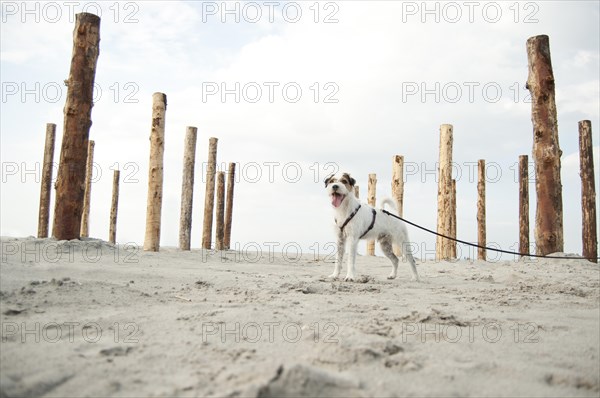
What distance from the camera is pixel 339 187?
6.48 meters

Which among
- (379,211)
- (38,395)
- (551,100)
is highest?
(551,100)

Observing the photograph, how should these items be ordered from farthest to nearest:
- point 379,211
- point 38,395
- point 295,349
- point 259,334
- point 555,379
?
point 379,211, point 259,334, point 295,349, point 555,379, point 38,395

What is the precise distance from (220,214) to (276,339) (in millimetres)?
15299

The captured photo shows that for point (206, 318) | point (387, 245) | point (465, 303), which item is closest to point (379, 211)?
point (387, 245)

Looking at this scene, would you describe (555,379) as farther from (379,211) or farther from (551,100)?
(551,100)

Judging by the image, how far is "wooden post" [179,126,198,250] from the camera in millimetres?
12469

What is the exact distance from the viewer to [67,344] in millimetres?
2705

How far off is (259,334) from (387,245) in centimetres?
483

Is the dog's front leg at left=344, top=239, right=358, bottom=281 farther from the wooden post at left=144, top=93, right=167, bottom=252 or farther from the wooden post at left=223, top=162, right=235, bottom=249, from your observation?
the wooden post at left=223, top=162, right=235, bottom=249

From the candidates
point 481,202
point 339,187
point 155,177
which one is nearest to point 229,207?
point 155,177

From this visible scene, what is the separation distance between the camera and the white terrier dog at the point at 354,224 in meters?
6.57

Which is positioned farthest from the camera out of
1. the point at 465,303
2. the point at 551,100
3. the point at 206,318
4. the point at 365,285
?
the point at 551,100

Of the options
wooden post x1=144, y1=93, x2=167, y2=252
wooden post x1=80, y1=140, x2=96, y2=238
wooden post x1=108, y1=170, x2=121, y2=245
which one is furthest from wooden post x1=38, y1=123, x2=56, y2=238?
wooden post x1=144, y1=93, x2=167, y2=252

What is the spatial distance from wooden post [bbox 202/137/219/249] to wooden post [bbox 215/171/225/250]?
2098 millimetres
